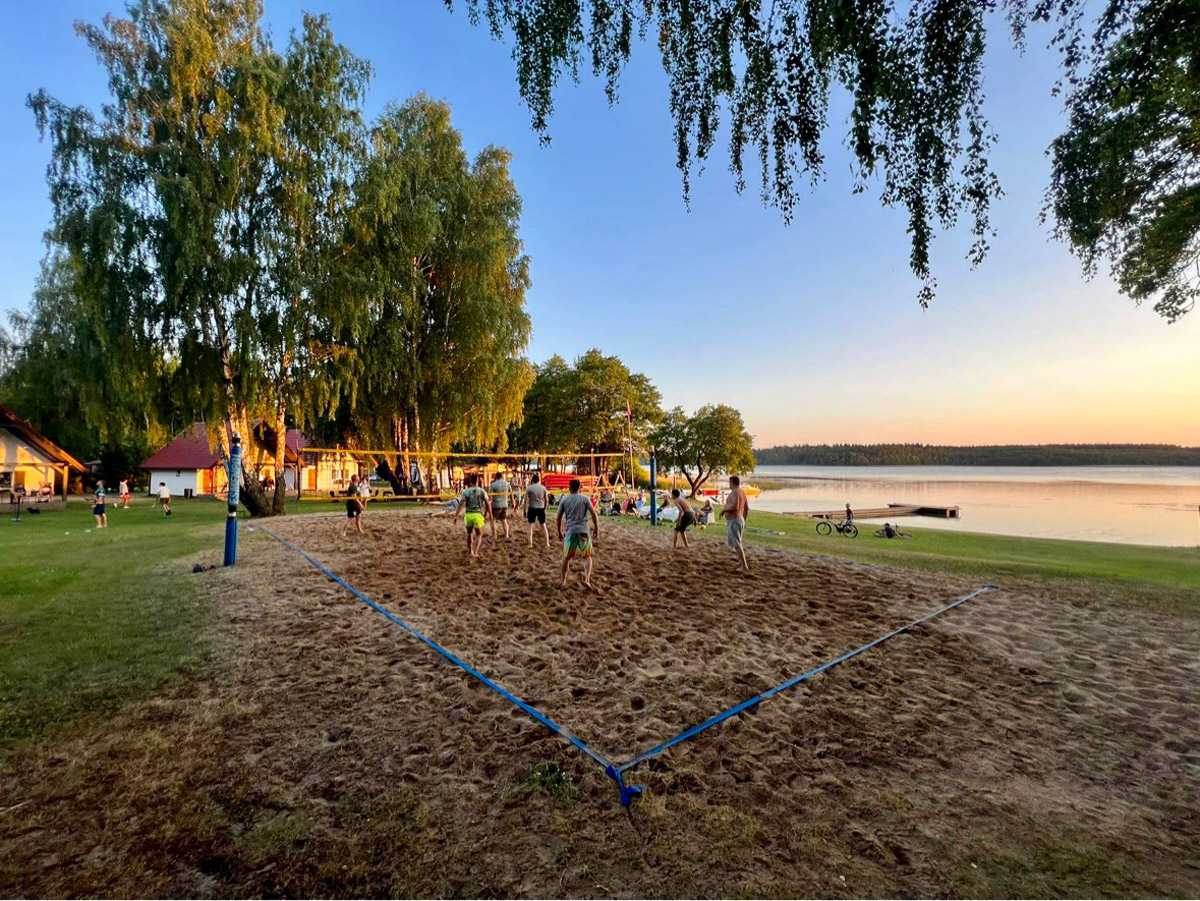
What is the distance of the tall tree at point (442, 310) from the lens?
2175cm

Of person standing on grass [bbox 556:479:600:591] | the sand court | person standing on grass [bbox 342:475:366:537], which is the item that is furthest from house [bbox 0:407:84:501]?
person standing on grass [bbox 556:479:600:591]

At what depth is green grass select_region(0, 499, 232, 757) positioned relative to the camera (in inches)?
171

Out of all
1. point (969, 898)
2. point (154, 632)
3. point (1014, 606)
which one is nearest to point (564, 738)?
point (969, 898)

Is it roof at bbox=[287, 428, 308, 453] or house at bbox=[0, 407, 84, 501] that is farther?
roof at bbox=[287, 428, 308, 453]

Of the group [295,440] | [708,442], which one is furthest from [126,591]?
[708,442]

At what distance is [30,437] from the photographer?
25.2 m

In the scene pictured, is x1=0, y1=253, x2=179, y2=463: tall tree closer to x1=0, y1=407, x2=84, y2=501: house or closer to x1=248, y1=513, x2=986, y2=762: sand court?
x1=0, y1=407, x2=84, y2=501: house

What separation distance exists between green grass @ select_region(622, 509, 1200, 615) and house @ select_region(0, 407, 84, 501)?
27161 mm

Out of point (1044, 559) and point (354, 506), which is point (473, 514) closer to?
point (354, 506)

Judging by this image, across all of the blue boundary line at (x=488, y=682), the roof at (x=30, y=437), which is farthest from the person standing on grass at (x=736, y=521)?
the roof at (x=30, y=437)

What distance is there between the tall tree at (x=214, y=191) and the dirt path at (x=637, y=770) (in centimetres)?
1444

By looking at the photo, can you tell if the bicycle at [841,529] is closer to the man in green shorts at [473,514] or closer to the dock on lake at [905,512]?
the man in green shorts at [473,514]

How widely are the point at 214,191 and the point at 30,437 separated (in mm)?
17994

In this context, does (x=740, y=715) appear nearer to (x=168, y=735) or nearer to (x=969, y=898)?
(x=969, y=898)
